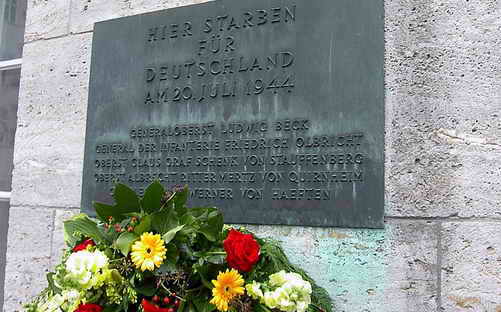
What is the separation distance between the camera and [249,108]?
331 cm

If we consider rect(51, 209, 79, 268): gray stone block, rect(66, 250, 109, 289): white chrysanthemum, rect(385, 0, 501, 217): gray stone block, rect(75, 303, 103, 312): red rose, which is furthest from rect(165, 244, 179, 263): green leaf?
rect(51, 209, 79, 268): gray stone block

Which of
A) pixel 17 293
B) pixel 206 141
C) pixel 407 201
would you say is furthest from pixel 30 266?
pixel 407 201

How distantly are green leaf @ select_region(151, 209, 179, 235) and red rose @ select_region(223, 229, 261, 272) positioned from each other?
0.26m

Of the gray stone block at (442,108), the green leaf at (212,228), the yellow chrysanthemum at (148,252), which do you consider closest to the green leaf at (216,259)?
the green leaf at (212,228)

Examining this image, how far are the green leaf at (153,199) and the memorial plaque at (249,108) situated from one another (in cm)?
67

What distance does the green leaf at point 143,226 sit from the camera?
2.55 metres

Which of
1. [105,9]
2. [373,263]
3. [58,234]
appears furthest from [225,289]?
[105,9]

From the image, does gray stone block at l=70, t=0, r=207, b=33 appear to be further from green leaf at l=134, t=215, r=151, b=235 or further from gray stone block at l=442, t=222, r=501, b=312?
gray stone block at l=442, t=222, r=501, b=312

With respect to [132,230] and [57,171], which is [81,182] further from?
[132,230]

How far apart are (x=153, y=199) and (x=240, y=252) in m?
0.49

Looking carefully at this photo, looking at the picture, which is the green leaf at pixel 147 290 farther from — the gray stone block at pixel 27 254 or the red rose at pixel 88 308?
the gray stone block at pixel 27 254

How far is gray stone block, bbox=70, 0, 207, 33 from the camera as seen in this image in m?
3.75

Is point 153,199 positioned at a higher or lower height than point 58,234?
higher

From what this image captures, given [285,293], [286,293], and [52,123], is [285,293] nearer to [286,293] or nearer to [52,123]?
[286,293]
